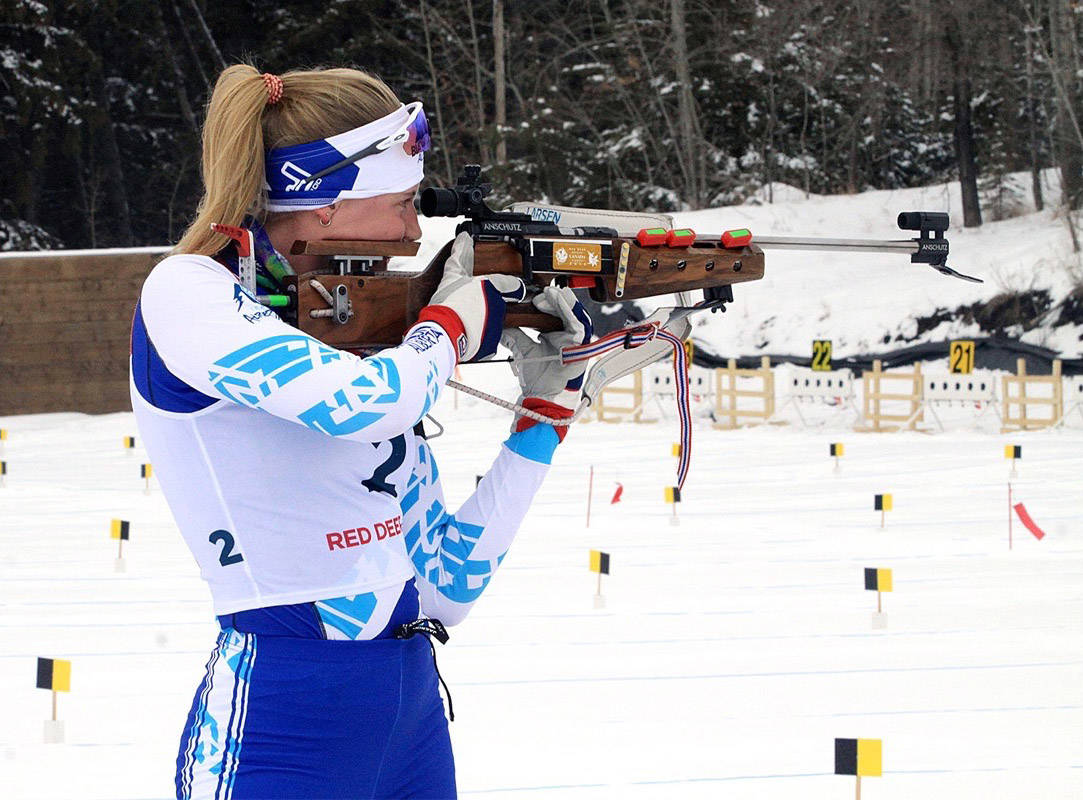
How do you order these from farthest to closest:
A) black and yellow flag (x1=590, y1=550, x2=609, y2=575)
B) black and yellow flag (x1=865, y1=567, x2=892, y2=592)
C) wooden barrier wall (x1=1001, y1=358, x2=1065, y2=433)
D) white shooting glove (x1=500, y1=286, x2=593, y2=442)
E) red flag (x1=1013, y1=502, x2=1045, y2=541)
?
wooden barrier wall (x1=1001, y1=358, x2=1065, y2=433) → red flag (x1=1013, y1=502, x2=1045, y2=541) → black and yellow flag (x1=590, y1=550, x2=609, y2=575) → black and yellow flag (x1=865, y1=567, x2=892, y2=592) → white shooting glove (x1=500, y1=286, x2=593, y2=442)

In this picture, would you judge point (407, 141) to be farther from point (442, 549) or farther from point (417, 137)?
point (442, 549)

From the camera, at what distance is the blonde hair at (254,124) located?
1.83 meters

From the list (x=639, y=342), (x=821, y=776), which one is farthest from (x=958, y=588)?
(x=639, y=342)

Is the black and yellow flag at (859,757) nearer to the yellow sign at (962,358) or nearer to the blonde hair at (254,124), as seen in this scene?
the blonde hair at (254,124)

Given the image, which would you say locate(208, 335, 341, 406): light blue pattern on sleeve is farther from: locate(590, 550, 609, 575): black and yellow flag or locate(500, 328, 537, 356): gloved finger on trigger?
locate(590, 550, 609, 575): black and yellow flag

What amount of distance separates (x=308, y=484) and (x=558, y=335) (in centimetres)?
70

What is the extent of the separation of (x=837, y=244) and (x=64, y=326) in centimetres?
1716

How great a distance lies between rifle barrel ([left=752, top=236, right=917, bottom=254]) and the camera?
8.45 feet

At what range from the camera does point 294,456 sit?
1.78 m

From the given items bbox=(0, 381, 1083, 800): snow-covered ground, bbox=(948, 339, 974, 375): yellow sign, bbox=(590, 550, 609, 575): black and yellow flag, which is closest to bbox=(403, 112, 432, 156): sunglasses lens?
bbox=(0, 381, 1083, 800): snow-covered ground

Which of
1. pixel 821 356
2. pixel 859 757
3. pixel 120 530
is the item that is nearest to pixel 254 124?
pixel 859 757

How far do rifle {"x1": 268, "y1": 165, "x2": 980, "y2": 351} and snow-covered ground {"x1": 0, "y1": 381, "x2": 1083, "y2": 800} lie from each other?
2034mm

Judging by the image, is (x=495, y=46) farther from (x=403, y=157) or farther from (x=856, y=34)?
Answer: (x=403, y=157)

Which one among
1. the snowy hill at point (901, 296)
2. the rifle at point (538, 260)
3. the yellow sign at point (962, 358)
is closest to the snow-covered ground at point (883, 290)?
the snowy hill at point (901, 296)
